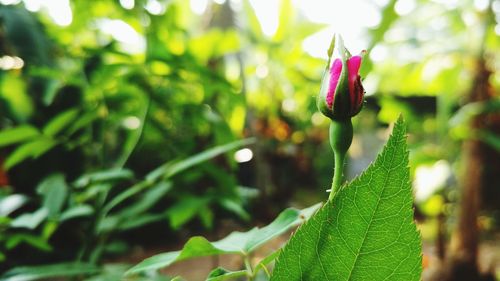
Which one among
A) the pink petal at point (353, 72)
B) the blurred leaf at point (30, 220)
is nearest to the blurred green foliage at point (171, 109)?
the blurred leaf at point (30, 220)

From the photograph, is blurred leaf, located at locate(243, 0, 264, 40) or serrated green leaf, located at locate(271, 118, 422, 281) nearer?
serrated green leaf, located at locate(271, 118, 422, 281)

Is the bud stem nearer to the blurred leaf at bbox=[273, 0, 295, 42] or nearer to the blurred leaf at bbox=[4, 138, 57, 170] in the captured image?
the blurred leaf at bbox=[4, 138, 57, 170]

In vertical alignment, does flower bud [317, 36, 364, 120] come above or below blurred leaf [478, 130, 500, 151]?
below

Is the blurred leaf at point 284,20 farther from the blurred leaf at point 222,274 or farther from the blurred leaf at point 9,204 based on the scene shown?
the blurred leaf at point 222,274

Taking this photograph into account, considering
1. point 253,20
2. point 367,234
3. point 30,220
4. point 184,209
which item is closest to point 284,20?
point 253,20

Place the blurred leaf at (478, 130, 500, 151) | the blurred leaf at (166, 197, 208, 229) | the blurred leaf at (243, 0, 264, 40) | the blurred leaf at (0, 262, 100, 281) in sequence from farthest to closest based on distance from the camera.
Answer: the blurred leaf at (243, 0, 264, 40)
the blurred leaf at (478, 130, 500, 151)
the blurred leaf at (166, 197, 208, 229)
the blurred leaf at (0, 262, 100, 281)

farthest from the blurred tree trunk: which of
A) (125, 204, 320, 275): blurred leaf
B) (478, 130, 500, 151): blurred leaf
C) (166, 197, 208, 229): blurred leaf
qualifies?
(125, 204, 320, 275): blurred leaf

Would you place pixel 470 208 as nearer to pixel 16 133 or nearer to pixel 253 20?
pixel 253 20
